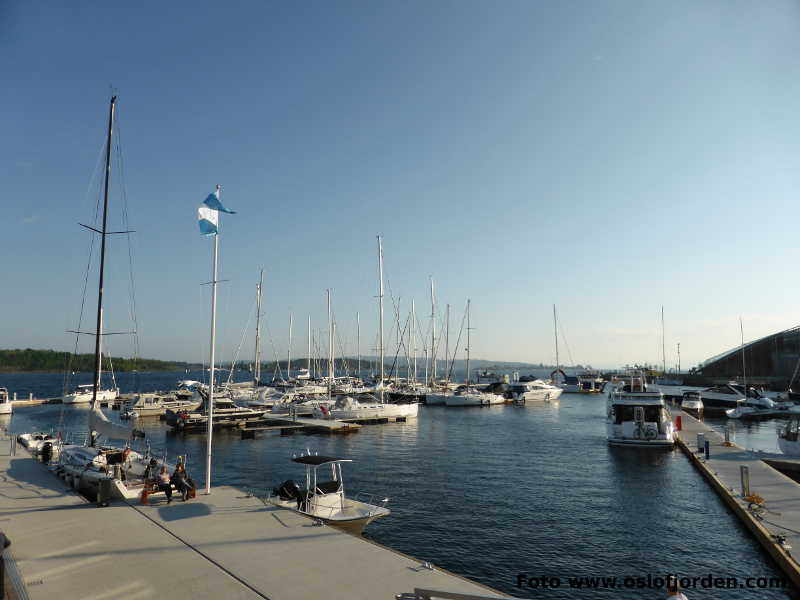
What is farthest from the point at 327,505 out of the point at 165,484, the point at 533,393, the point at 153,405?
the point at 533,393

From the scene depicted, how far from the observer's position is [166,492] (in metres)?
17.1

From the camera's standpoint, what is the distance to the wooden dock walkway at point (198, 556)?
413 inches

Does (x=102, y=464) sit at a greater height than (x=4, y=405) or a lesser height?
greater

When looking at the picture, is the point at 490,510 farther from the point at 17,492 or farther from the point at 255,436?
the point at 255,436

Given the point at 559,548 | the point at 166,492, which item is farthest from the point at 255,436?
the point at 559,548

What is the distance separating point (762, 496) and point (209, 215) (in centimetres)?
2484

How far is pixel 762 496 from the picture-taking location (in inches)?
851

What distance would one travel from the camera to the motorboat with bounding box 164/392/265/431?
51156mm

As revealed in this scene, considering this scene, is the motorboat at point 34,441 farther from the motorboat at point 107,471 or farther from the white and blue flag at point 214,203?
the white and blue flag at point 214,203

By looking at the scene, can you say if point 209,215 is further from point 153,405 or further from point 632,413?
point 153,405

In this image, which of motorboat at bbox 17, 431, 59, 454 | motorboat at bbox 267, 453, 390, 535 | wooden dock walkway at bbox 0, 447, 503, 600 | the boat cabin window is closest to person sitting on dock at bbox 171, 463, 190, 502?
wooden dock walkway at bbox 0, 447, 503, 600

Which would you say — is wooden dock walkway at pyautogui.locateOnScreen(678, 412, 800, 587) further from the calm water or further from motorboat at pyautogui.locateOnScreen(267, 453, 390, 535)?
motorboat at pyautogui.locateOnScreen(267, 453, 390, 535)

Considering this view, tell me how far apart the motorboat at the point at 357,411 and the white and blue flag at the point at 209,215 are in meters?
39.8

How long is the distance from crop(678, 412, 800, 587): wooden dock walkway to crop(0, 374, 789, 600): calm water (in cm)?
60
